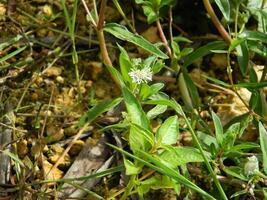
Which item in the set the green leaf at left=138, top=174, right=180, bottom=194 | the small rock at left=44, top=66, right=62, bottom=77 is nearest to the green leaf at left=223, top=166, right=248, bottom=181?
the green leaf at left=138, top=174, right=180, bottom=194

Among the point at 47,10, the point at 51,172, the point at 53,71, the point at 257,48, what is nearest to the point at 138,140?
the point at 51,172

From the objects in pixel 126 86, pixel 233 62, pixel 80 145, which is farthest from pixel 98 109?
pixel 233 62

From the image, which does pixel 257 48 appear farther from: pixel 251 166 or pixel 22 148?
pixel 22 148

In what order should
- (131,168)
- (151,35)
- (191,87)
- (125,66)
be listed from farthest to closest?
(151,35), (191,87), (125,66), (131,168)

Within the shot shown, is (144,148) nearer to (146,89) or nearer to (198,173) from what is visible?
(146,89)

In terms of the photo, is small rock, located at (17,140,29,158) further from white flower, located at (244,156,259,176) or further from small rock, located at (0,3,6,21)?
white flower, located at (244,156,259,176)

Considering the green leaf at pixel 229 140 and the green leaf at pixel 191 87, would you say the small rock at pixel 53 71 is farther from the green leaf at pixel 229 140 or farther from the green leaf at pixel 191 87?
the green leaf at pixel 229 140
